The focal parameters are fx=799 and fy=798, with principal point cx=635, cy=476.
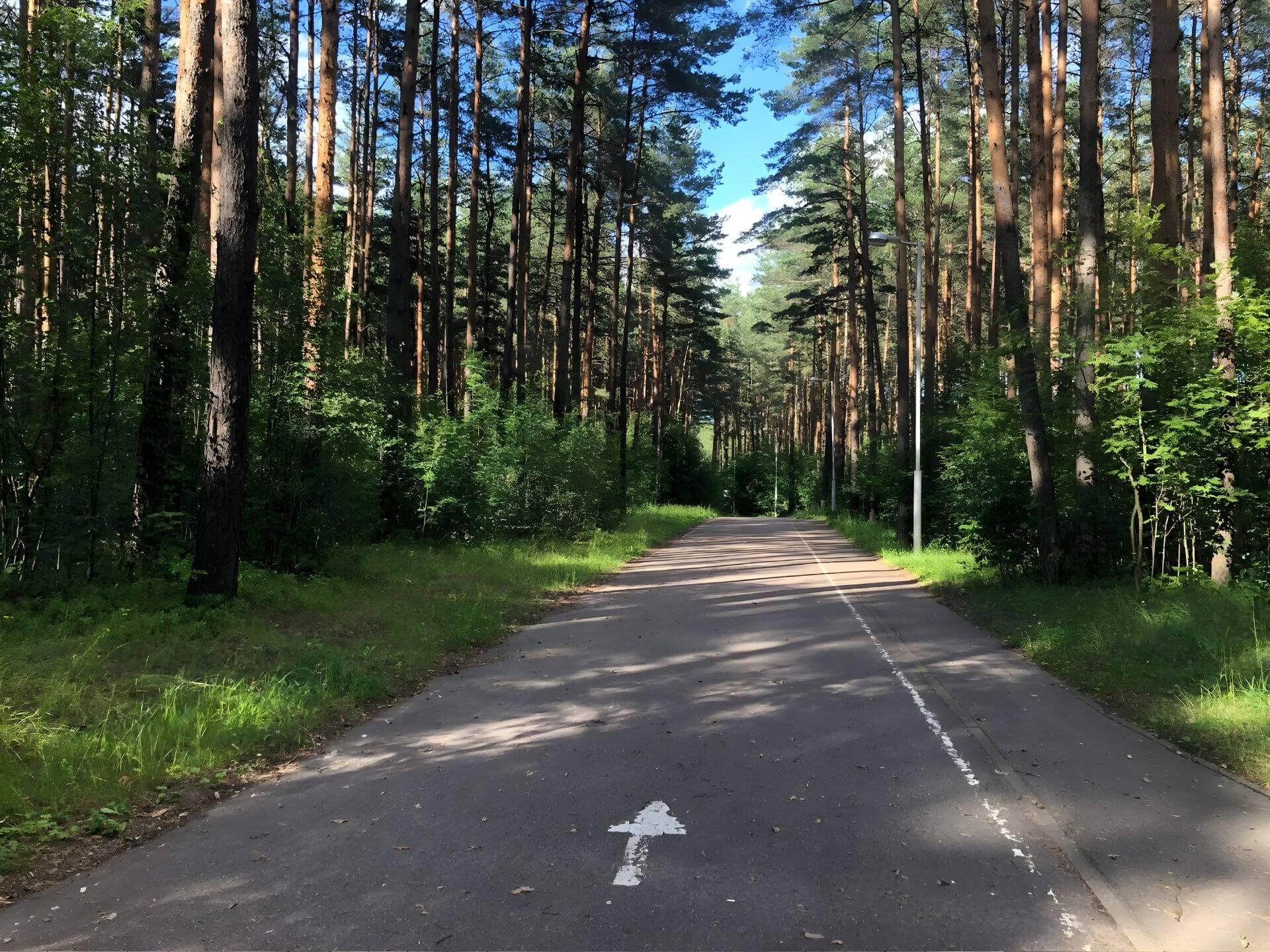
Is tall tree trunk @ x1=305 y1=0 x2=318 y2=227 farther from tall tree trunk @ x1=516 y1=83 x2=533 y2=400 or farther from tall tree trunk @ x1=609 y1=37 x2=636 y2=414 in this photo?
tall tree trunk @ x1=609 y1=37 x2=636 y2=414

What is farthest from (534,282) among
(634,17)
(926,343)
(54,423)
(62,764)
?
(62,764)

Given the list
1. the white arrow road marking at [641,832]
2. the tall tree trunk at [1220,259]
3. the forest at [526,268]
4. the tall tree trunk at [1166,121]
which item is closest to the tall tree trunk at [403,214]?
the forest at [526,268]

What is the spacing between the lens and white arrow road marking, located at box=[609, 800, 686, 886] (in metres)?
3.94

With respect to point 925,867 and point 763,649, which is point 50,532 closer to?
point 763,649

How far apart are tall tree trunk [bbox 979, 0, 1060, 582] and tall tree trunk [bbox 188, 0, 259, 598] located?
11.2m

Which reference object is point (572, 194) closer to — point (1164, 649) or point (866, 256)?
point (866, 256)

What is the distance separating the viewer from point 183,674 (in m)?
6.94

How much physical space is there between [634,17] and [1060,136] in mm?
13883

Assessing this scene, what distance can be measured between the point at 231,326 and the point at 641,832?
7.69m

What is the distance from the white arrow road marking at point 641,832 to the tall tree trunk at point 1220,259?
1001 centimetres

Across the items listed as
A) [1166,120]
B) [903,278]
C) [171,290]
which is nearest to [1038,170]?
[1166,120]

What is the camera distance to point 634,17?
1043 inches

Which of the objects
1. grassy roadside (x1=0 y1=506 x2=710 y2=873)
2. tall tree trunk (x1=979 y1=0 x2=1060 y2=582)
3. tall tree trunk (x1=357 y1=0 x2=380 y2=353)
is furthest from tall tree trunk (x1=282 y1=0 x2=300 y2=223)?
tall tree trunk (x1=979 y1=0 x2=1060 y2=582)

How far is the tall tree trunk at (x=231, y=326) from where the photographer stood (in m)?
9.14
